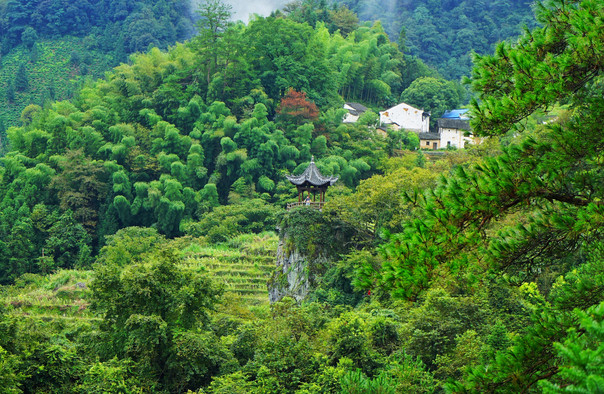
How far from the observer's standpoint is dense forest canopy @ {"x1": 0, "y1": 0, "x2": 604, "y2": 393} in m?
5.21

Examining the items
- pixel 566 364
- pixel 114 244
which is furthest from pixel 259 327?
pixel 114 244

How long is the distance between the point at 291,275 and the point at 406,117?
76.1ft

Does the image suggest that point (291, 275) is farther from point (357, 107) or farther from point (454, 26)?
point (454, 26)

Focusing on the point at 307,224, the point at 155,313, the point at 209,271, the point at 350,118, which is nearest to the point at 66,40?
the point at 350,118

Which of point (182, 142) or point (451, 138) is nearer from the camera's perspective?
point (182, 142)

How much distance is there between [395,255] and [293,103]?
30664 millimetres

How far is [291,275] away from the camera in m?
20.4

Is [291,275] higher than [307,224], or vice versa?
[307,224]

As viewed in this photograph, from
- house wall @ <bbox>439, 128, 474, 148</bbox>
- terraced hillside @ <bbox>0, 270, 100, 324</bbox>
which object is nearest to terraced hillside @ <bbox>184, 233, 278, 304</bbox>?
terraced hillside @ <bbox>0, 270, 100, 324</bbox>

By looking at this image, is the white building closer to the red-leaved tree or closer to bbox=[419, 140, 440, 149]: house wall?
bbox=[419, 140, 440, 149]: house wall

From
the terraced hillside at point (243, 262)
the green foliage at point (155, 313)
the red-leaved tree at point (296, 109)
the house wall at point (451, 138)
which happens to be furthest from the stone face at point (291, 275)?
the house wall at point (451, 138)

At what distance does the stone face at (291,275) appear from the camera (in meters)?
19.8

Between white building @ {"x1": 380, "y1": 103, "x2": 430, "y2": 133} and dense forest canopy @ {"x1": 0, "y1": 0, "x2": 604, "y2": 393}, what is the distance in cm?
308

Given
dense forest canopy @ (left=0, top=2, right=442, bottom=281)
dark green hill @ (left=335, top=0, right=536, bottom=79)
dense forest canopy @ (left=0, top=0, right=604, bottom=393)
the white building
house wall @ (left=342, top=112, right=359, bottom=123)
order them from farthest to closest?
dark green hill @ (left=335, top=0, right=536, bottom=79), the white building, house wall @ (left=342, top=112, right=359, bottom=123), dense forest canopy @ (left=0, top=2, right=442, bottom=281), dense forest canopy @ (left=0, top=0, right=604, bottom=393)
